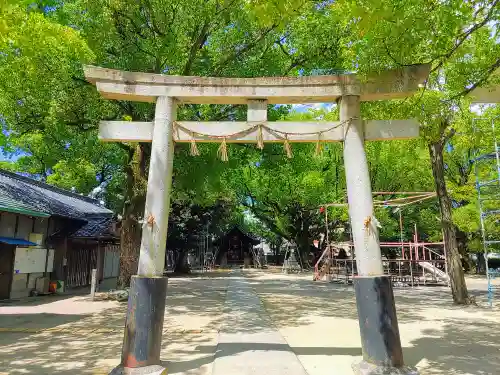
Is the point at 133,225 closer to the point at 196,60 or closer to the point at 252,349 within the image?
the point at 196,60

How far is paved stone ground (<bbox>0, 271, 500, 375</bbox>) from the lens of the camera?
571cm

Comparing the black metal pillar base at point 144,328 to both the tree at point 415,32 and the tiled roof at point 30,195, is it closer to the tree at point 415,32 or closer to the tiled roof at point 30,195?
the tree at point 415,32

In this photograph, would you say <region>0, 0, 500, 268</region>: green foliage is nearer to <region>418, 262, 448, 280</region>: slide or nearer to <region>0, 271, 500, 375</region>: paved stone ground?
<region>0, 271, 500, 375</region>: paved stone ground

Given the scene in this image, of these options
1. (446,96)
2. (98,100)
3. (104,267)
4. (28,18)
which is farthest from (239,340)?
(104,267)

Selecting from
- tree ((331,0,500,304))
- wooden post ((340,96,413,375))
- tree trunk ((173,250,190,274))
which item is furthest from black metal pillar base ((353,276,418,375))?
tree trunk ((173,250,190,274))

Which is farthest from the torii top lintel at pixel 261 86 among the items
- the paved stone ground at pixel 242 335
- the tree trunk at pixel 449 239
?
the tree trunk at pixel 449 239

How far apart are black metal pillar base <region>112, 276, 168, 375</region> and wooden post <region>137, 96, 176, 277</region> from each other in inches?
9.7

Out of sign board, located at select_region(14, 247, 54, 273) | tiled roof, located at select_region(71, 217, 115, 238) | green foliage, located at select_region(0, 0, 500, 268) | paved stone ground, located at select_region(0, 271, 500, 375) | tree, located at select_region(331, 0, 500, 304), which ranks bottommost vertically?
paved stone ground, located at select_region(0, 271, 500, 375)

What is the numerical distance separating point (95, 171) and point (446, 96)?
27.0 metres

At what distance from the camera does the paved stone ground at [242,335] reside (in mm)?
5707

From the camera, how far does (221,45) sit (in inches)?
491

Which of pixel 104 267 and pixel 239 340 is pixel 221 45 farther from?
pixel 104 267

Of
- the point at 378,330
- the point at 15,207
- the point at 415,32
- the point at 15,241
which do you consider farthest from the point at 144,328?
the point at 15,241

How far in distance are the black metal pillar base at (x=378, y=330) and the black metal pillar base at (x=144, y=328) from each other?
290 cm
